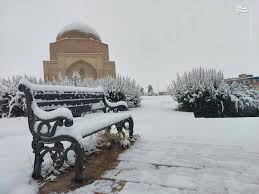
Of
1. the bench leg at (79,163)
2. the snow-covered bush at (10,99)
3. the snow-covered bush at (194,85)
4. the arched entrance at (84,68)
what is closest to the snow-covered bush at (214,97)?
the snow-covered bush at (194,85)

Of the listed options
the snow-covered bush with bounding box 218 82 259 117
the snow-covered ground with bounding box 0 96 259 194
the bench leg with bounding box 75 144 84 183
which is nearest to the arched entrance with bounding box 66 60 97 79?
the snow-covered bush with bounding box 218 82 259 117

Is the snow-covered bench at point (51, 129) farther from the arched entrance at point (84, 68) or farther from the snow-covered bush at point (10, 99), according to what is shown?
the arched entrance at point (84, 68)

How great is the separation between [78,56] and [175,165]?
23583mm

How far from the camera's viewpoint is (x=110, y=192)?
2.06 meters

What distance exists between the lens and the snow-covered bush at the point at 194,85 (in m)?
8.48

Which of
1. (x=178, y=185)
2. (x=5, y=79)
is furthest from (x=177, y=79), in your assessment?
(x=178, y=185)

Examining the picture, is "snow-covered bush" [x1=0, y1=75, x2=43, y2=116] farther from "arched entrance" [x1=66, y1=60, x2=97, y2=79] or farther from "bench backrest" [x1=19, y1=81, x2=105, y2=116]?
"arched entrance" [x1=66, y1=60, x2=97, y2=79]

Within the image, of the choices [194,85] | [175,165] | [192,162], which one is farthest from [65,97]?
[194,85]

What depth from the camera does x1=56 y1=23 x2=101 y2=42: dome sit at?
26219mm

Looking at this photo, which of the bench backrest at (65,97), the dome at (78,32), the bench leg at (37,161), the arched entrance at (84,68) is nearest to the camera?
the bench leg at (37,161)

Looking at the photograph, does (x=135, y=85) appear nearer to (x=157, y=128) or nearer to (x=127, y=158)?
(x=157, y=128)

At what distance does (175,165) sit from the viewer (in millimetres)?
2775

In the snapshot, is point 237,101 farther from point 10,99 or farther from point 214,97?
point 10,99

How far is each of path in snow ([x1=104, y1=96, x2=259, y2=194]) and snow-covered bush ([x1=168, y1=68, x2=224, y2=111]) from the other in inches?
138
